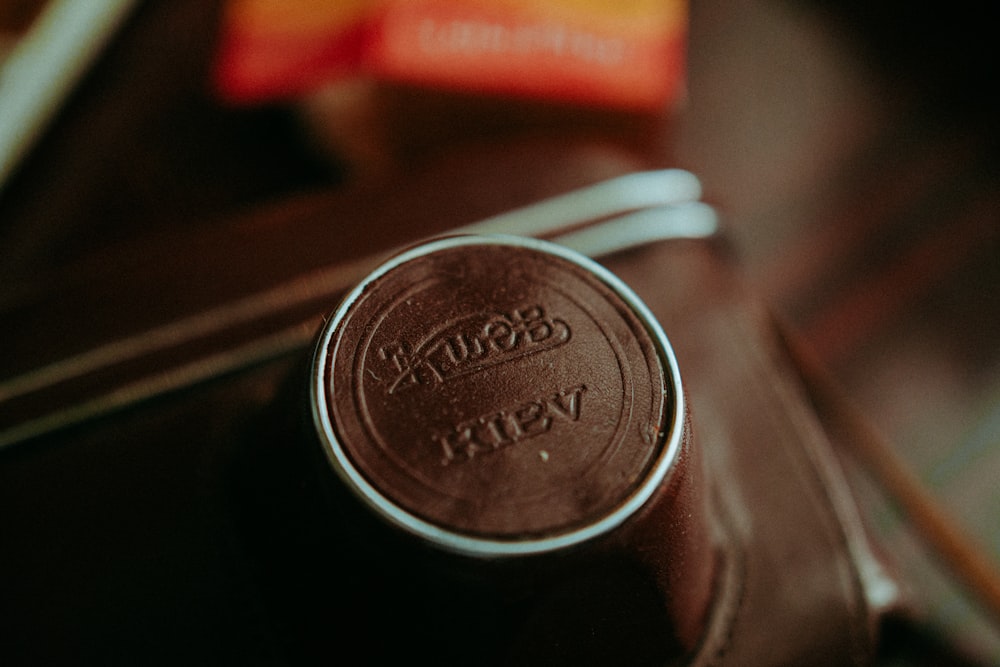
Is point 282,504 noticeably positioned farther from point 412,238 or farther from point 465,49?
point 465,49

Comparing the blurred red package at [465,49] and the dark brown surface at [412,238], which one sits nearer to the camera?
the dark brown surface at [412,238]

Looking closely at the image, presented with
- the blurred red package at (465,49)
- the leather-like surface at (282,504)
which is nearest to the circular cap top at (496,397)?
the leather-like surface at (282,504)

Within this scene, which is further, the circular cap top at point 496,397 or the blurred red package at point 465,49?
the blurred red package at point 465,49

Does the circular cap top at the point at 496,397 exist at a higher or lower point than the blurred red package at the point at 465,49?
lower

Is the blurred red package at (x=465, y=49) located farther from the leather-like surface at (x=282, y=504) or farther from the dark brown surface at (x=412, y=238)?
the leather-like surface at (x=282, y=504)

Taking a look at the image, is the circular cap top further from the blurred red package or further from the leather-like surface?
the blurred red package

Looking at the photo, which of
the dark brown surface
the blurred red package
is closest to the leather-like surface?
the dark brown surface

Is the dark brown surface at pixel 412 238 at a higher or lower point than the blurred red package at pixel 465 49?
lower

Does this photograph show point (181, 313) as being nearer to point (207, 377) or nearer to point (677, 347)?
point (207, 377)

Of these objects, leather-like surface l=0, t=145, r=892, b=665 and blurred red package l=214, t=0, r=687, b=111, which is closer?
leather-like surface l=0, t=145, r=892, b=665
